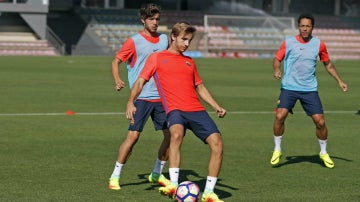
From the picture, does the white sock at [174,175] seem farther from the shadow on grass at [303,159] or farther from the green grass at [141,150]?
the shadow on grass at [303,159]

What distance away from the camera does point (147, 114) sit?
10.3 m

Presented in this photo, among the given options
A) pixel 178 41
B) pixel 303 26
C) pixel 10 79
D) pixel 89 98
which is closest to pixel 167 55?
pixel 178 41

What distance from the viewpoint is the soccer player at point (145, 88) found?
33.6 feet

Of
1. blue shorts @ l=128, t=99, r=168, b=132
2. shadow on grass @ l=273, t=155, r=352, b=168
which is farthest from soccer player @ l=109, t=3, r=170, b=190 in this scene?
shadow on grass @ l=273, t=155, r=352, b=168

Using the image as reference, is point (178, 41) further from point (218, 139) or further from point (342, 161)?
point (342, 161)

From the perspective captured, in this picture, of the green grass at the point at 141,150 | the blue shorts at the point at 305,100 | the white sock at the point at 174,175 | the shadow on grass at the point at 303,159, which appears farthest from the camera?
the shadow on grass at the point at 303,159

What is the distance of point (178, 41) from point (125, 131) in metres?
7.52

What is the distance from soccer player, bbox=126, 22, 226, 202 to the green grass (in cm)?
63

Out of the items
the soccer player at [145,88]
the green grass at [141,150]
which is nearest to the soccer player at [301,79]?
the green grass at [141,150]

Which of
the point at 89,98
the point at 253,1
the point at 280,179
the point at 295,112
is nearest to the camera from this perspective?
the point at 280,179

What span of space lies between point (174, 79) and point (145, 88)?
40.6 inches

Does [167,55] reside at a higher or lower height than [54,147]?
higher

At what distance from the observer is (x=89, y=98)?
24.0m

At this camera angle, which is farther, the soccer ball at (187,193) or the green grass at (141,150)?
the green grass at (141,150)
